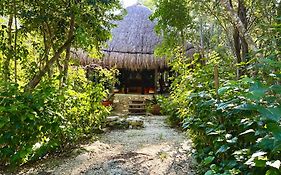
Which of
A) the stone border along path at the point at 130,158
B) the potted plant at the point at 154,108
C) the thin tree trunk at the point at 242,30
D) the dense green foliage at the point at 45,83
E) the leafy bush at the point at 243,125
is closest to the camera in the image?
the leafy bush at the point at 243,125

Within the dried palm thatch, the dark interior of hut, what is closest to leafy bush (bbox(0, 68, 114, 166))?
the dried palm thatch

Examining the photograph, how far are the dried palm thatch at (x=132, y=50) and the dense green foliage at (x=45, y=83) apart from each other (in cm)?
689

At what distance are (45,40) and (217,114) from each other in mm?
3256

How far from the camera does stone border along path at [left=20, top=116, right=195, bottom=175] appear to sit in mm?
3480

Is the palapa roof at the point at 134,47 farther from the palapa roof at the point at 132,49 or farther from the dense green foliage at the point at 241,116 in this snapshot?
the dense green foliage at the point at 241,116

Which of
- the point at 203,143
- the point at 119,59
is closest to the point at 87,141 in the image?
the point at 203,143

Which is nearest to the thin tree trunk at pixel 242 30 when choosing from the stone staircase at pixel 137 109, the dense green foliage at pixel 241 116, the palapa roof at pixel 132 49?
the dense green foliage at pixel 241 116

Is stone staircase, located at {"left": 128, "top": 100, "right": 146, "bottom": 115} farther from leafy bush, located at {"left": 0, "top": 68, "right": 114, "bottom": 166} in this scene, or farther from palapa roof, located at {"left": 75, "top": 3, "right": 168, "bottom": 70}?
leafy bush, located at {"left": 0, "top": 68, "right": 114, "bottom": 166}

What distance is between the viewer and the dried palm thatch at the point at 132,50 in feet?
40.5

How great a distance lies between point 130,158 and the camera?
4.01 metres

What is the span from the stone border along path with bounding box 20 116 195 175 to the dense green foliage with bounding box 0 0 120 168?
336mm

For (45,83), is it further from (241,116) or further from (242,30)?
(242,30)

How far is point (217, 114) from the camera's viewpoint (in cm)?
233

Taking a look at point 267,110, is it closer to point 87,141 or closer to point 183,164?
point 183,164
